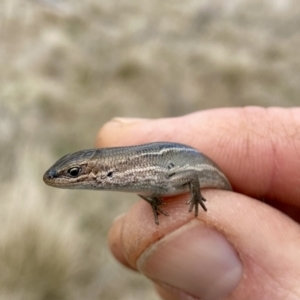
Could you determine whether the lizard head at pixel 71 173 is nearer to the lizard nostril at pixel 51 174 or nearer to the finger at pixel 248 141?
the lizard nostril at pixel 51 174

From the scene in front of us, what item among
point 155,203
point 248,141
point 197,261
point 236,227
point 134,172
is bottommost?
point 197,261

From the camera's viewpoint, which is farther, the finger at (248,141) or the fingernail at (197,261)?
the finger at (248,141)

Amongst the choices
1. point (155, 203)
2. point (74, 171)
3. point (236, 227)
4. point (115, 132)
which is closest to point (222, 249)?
point (236, 227)

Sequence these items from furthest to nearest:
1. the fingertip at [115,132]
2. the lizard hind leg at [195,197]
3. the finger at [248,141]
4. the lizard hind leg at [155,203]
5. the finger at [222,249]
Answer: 1. the fingertip at [115,132]
2. the finger at [248,141]
3. the lizard hind leg at [155,203]
4. the lizard hind leg at [195,197]
5. the finger at [222,249]

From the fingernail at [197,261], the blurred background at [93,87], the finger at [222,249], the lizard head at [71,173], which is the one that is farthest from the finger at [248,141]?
the blurred background at [93,87]

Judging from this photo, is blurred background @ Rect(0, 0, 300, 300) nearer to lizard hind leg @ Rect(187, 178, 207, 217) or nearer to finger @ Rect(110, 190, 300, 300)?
finger @ Rect(110, 190, 300, 300)

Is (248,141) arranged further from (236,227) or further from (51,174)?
(51,174)

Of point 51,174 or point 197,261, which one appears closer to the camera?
point 51,174

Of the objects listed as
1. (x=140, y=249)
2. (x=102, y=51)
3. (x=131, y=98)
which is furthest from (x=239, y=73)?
(x=140, y=249)
